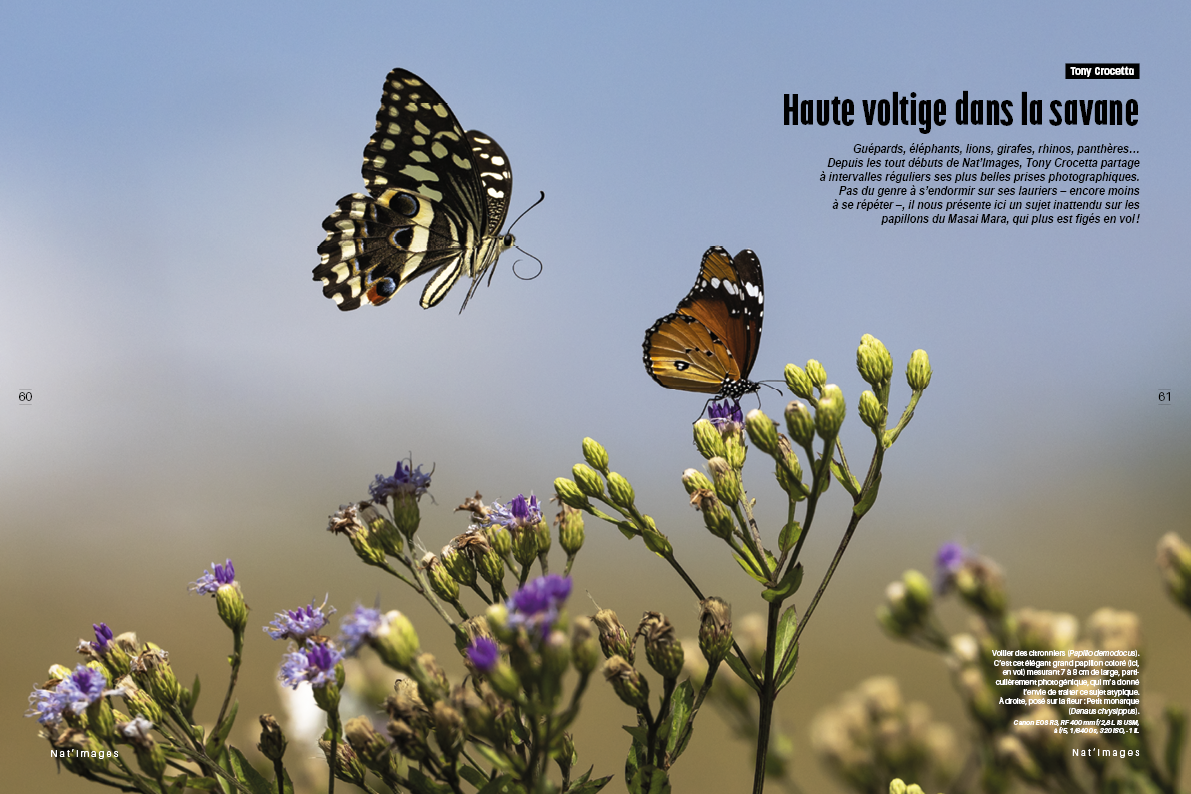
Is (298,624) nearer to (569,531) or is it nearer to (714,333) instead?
(569,531)

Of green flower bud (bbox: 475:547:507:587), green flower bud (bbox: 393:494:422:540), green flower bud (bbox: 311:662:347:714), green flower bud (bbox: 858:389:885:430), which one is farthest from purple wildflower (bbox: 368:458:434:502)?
green flower bud (bbox: 858:389:885:430)

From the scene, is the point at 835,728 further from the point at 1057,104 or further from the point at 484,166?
the point at 484,166

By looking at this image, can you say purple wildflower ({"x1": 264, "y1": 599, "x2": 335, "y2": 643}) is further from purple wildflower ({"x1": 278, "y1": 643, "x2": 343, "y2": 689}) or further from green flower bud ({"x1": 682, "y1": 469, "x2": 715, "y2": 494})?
green flower bud ({"x1": 682, "y1": 469, "x2": 715, "y2": 494})

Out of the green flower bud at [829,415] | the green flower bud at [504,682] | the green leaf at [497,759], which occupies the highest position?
the green flower bud at [829,415]

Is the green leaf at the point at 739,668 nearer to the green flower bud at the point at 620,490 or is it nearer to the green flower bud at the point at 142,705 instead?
the green flower bud at the point at 620,490

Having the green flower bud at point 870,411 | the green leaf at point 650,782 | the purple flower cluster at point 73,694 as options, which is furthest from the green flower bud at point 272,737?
the green flower bud at point 870,411

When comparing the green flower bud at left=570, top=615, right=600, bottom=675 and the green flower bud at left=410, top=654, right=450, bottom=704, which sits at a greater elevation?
the green flower bud at left=570, top=615, right=600, bottom=675
